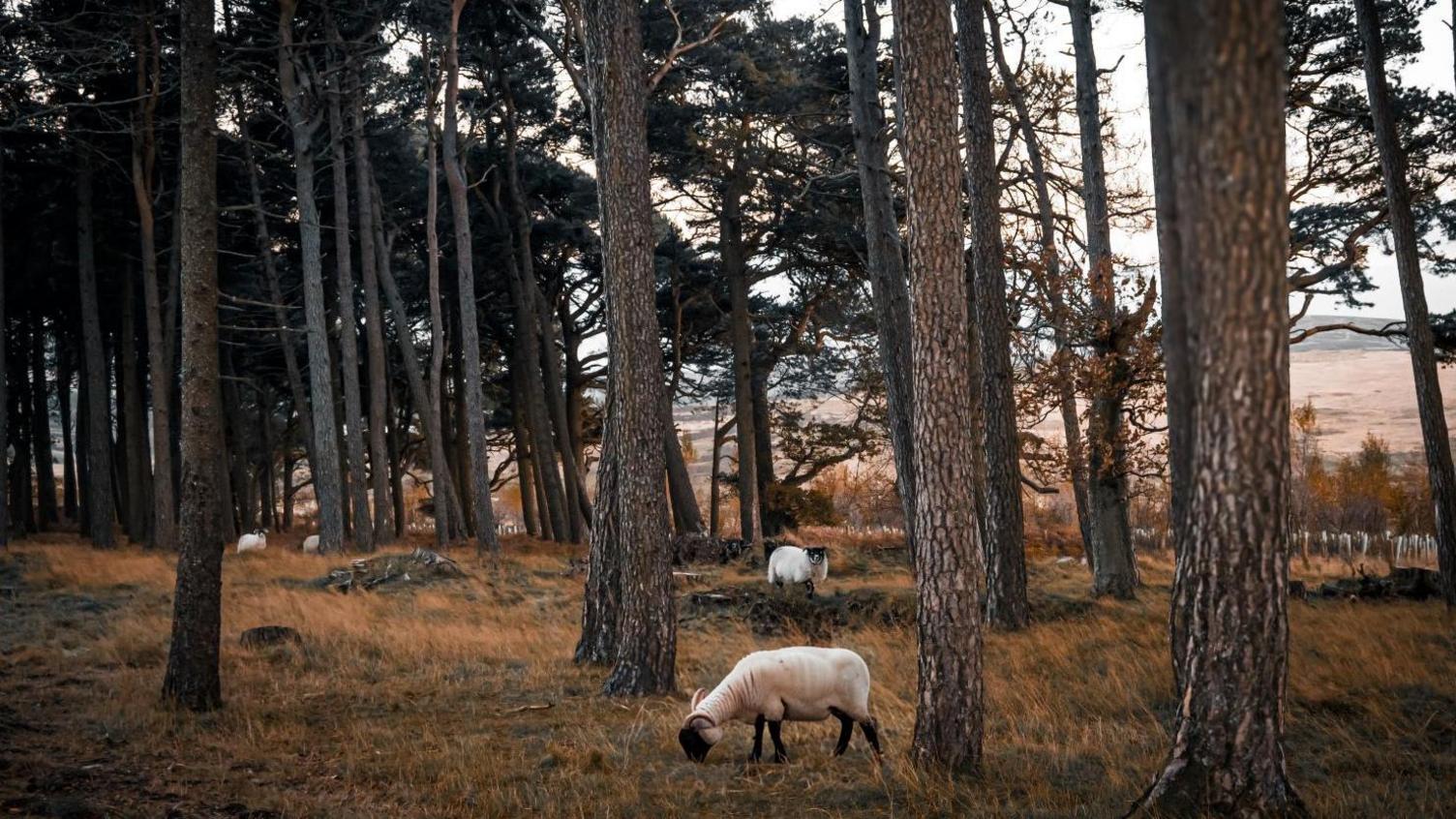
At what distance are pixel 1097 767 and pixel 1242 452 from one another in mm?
3049

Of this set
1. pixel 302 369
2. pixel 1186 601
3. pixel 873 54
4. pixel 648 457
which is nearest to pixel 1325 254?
pixel 873 54

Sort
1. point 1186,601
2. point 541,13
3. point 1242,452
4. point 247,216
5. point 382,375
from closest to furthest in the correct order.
→ point 1242,452 < point 1186,601 < point 541,13 < point 382,375 < point 247,216

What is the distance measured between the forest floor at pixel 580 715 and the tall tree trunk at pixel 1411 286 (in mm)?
977

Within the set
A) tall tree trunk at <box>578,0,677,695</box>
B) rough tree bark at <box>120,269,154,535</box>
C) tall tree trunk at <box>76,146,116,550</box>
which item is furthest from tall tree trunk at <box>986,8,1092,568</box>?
rough tree bark at <box>120,269,154,535</box>

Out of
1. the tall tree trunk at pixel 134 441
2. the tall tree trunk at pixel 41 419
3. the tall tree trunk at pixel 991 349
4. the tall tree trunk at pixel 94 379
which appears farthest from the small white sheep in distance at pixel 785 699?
the tall tree trunk at pixel 41 419

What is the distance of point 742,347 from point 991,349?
45.1 ft

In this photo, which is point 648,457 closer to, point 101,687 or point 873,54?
point 101,687

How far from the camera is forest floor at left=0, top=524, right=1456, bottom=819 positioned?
6.20 m

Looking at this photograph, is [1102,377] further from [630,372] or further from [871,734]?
[871,734]

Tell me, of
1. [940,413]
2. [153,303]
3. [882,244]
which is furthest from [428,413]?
[940,413]

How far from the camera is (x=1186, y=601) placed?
4680 mm

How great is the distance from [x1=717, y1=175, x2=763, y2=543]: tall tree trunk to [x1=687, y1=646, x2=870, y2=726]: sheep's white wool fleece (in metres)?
17.9

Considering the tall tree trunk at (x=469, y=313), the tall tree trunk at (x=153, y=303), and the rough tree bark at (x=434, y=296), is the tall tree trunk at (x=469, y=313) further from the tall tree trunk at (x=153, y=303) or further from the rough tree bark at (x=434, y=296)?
the tall tree trunk at (x=153, y=303)

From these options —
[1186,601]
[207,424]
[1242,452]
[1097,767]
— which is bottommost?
[1097,767]
